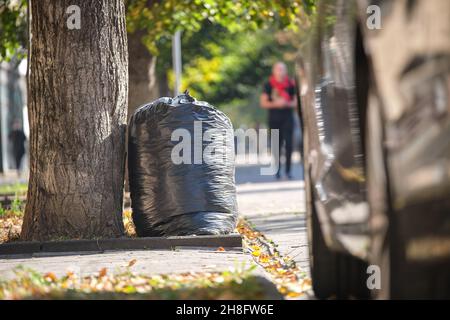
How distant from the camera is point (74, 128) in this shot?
25.0 ft

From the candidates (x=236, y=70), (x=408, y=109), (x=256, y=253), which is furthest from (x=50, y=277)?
(x=236, y=70)

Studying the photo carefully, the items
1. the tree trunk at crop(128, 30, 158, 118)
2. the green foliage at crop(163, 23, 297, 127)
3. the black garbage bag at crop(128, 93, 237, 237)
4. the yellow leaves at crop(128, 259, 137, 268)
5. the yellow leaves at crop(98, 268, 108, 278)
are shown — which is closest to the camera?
the yellow leaves at crop(98, 268, 108, 278)

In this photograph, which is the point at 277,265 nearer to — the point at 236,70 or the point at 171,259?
the point at 171,259

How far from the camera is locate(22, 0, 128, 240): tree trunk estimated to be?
7.62m

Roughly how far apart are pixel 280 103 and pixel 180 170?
9828mm

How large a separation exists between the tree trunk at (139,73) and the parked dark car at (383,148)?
27.6ft

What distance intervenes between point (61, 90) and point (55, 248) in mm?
1222

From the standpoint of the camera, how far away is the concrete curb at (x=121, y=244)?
7.29 meters

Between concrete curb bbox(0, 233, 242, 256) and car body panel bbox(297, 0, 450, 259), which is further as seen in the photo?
concrete curb bbox(0, 233, 242, 256)

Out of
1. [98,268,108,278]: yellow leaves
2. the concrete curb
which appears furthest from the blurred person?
[98,268,108,278]: yellow leaves

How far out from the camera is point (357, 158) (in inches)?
177

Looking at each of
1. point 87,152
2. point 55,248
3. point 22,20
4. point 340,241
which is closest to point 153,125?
point 87,152

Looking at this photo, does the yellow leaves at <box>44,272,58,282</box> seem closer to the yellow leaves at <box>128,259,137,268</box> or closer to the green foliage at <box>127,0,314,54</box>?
the yellow leaves at <box>128,259,137,268</box>

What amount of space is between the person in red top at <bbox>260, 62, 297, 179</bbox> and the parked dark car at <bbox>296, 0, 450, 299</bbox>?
39.4 ft
